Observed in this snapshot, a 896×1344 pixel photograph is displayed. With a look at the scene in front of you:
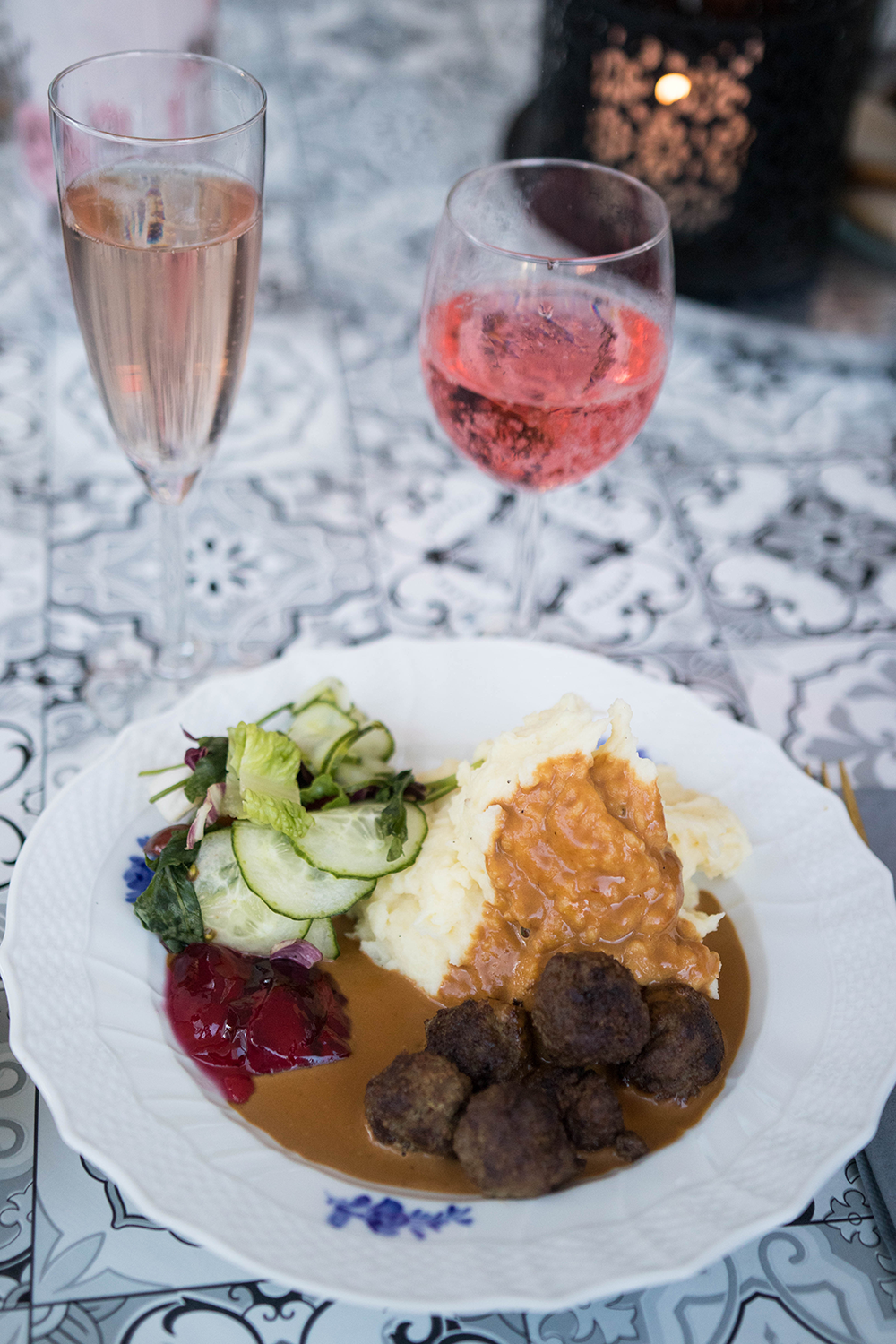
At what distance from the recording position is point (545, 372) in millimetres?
2197

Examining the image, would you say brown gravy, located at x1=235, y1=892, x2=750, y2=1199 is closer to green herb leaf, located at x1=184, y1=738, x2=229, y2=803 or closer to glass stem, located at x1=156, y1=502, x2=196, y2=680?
green herb leaf, located at x1=184, y1=738, x2=229, y2=803

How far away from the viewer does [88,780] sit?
2.08 m

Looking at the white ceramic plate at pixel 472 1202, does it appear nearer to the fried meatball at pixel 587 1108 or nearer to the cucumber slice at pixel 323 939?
the fried meatball at pixel 587 1108

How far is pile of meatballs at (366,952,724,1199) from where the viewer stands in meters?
1.58

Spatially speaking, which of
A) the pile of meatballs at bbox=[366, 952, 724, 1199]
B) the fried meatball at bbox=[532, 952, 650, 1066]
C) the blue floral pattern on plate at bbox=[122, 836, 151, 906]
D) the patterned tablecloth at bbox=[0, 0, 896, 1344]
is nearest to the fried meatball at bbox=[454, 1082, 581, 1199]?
the pile of meatballs at bbox=[366, 952, 724, 1199]

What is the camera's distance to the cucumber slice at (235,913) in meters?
1.90

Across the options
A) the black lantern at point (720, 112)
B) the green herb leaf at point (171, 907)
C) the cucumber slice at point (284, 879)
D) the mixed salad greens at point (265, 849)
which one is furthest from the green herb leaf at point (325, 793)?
the black lantern at point (720, 112)

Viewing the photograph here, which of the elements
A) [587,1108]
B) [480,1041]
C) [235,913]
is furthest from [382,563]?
[587,1108]

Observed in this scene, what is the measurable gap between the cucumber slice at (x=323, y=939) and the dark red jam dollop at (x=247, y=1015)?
5 cm

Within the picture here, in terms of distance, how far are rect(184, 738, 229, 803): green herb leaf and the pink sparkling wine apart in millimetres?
756

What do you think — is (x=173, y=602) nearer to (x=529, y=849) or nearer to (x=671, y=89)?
(x=529, y=849)

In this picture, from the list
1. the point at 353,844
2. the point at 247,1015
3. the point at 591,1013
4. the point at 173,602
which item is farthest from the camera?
the point at 173,602

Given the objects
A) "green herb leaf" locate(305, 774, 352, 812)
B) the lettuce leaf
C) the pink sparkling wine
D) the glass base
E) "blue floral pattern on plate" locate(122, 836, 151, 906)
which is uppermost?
the pink sparkling wine

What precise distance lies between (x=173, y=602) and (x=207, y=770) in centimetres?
68
